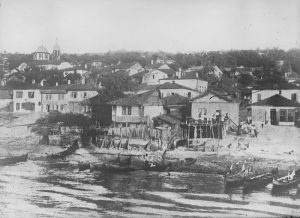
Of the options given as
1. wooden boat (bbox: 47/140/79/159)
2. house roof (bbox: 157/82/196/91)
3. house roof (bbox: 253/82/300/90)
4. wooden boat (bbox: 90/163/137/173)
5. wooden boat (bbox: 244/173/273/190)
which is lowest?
wooden boat (bbox: 244/173/273/190)

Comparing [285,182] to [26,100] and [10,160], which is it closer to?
[10,160]

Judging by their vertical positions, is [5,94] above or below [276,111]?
above

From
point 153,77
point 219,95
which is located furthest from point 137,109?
point 219,95

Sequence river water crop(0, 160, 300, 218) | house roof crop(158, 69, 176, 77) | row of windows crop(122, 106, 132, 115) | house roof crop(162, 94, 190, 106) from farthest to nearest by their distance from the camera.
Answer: house roof crop(158, 69, 176, 77) < house roof crop(162, 94, 190, 106) < row of windows crop(122, 106, 132, 115) < river water crop(0, 160, 300, 218)

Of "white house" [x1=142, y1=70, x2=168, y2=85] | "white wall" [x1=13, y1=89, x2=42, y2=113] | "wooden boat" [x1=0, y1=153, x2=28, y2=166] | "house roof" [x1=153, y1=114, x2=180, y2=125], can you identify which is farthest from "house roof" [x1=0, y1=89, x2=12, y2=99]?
"house roof" [x1=153, y1=114, x2=180, y2=125]

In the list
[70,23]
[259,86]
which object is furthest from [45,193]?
[259,86]

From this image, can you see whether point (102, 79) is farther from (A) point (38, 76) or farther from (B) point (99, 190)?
(B) point (99, 190)

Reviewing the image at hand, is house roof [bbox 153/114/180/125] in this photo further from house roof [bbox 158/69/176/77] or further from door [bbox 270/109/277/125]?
door [bbox 270/109/277/125]
